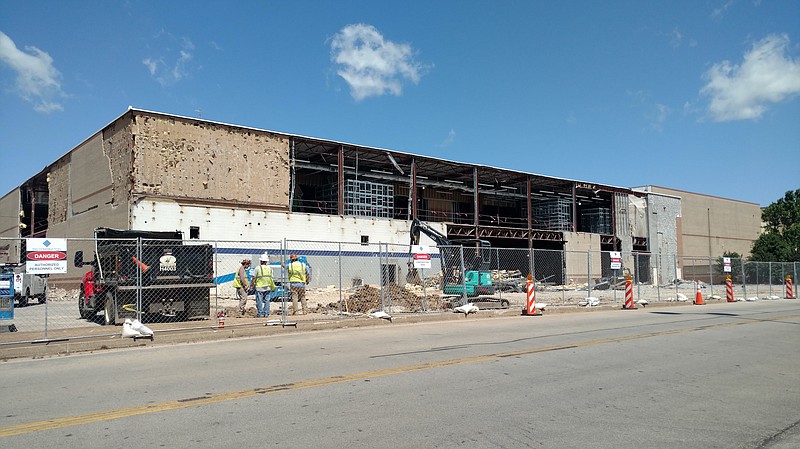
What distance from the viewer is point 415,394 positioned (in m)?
7.02

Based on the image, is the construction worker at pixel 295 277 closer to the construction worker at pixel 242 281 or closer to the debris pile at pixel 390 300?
the construction worker at pixel 242 281

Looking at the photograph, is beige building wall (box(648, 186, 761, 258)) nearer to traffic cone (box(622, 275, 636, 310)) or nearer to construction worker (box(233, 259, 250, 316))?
traffic cone (box(622, 275, 636, 310))

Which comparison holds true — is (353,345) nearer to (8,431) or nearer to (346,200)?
(8,431)

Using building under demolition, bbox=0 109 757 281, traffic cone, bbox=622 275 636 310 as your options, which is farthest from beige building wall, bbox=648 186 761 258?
traffic cone, bbox=622 275 636 310

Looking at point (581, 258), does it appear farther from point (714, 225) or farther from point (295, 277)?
point (295, 277)

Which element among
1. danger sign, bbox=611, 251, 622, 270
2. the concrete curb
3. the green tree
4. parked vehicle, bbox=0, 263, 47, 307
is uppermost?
the green tree

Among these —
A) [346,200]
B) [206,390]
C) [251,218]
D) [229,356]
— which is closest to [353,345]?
[229,356]

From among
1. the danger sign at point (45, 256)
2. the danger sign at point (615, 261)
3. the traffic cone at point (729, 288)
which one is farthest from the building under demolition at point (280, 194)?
the danger sign at point (45, 256)

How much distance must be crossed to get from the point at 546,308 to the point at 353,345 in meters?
11.6

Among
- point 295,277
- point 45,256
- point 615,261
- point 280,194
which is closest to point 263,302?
point 295,277

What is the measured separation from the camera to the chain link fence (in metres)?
15.3

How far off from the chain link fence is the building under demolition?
2.21 m

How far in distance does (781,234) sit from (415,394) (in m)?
77.3

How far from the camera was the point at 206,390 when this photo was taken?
24.1 ft
